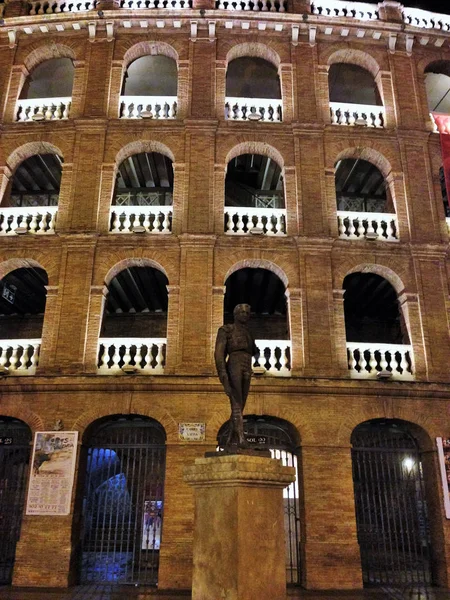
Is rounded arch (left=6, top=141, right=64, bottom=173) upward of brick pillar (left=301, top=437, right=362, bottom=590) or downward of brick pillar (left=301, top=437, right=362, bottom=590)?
upward

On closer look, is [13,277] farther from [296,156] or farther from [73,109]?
[296,156]

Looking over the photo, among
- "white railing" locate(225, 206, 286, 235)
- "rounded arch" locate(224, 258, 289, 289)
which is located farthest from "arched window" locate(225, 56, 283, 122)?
"rounded arch" locate(224, 258, 289, 289)

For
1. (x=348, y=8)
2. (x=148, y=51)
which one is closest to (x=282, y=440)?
(x=148, y=51)

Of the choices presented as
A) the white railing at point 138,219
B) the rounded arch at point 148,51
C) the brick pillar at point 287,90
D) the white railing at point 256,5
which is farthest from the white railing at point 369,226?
the white railing at point 256,5

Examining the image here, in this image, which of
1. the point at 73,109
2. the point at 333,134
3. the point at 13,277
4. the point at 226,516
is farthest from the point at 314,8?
the point at 226,516

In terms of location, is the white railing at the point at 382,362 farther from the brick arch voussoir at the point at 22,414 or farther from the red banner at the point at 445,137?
the brick arch voussoir at the point at 22,414

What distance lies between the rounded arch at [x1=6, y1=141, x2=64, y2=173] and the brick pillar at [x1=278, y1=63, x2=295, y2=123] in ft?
20.7

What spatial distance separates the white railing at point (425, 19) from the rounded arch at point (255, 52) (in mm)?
4290

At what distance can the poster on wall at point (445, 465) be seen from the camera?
1209cm

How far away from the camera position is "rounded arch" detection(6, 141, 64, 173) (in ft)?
49.6

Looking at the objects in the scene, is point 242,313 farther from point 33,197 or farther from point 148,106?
point 33,197

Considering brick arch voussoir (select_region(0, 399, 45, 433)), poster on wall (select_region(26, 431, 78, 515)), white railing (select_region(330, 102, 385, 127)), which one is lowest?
poster on wall (select_region(26, 431, 78, 515))

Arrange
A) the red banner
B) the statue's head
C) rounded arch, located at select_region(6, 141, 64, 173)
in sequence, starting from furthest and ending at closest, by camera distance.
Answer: rounded arch, located at select_region(6, 141, 64, 173) < the red banner < the statue's head

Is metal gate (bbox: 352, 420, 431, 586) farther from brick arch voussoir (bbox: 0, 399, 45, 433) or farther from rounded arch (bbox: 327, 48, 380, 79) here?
rounded arch (bbox: 327, 48, 380, 79)
